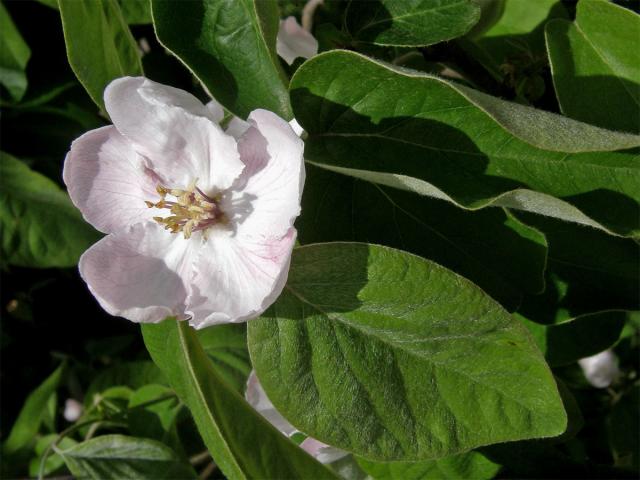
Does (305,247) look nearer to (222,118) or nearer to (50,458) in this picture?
(222,118)

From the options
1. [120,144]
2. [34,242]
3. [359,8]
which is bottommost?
[34,242]

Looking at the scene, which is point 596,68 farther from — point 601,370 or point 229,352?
point 601,370

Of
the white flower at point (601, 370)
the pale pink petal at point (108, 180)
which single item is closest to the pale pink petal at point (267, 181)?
the pale pink petal at point (108, 180)

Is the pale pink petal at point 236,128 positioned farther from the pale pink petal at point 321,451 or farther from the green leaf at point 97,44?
the pale pink petal at point 321,451

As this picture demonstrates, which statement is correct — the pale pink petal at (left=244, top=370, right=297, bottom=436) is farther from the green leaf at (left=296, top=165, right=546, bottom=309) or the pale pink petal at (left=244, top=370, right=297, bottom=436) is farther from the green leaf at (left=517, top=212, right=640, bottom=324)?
the green leaf at (left=517, top=212, right=640, bottom=324)

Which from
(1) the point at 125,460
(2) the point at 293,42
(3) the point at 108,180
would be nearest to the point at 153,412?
(1) the point at 125,460

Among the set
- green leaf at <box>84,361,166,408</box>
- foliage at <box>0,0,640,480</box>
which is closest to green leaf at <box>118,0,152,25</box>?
foliage at <box>0,0,640,480</box>

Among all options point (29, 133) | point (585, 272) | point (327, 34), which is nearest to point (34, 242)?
point (29, 133)
